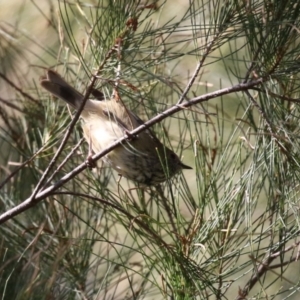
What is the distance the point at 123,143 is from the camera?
175 cm

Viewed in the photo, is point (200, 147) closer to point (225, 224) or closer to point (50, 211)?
point (225, 224)

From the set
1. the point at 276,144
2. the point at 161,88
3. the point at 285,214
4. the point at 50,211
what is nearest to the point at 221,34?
the point at 276,144

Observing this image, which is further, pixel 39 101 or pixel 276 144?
pixel 39 101

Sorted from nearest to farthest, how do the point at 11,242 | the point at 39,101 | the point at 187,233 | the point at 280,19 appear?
the point at 280,19 → the point at 187,233 → the point at 11,242 → the point at 39,101

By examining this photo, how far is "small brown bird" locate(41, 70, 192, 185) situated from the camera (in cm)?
176

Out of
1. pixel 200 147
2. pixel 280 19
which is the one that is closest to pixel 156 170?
pixel 200 147

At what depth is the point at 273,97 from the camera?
1.27 meters

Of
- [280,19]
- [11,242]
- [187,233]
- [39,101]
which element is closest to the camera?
[280,19]

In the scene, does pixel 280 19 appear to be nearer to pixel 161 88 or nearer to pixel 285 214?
pixel 285 214

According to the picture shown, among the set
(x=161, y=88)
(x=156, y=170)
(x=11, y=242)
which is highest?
(x=161, y=88)

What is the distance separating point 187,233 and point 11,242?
1.85 ft

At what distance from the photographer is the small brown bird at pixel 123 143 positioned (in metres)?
1.76

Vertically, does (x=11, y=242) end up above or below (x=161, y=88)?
below

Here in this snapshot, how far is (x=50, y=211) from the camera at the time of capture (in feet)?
6.04
